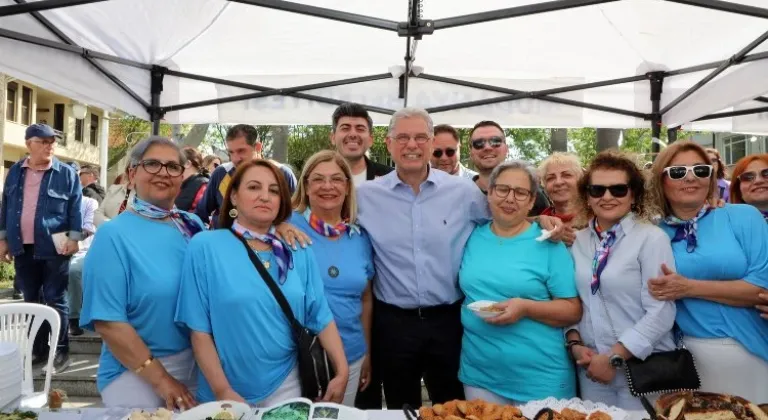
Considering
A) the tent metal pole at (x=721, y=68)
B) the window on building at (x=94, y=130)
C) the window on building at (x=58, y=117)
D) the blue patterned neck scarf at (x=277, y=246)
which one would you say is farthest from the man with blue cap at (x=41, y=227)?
the window on building at (x=94, y=130)

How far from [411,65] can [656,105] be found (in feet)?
8.01

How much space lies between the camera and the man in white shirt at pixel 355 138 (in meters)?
3.83

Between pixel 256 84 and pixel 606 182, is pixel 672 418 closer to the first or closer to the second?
pixel 606 182

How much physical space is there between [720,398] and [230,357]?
69.1 inches

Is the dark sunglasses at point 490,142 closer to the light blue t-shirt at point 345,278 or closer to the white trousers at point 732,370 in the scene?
the light blue t-shirt at point 345,278

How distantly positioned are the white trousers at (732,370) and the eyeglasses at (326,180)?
1846mm

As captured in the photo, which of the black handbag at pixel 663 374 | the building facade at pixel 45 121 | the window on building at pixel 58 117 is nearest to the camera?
the black handbag at pixel 663 374

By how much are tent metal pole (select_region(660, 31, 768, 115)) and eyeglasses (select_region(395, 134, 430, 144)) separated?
109 inches

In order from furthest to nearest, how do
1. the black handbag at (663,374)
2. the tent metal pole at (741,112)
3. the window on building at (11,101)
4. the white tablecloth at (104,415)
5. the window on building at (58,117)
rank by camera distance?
1. the window on building at (58,117)
2. the window on building at (11,101)
3. the tent metal pole at (741,112)
4. the black handbag at (663,374)
5. the white tablecloth at (104,415)

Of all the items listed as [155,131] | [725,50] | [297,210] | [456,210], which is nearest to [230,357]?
[297,210]

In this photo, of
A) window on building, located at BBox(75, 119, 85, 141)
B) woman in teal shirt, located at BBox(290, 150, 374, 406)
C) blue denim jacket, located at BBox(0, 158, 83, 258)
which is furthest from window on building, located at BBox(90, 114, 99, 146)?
woman in teal shirt, located at BBox(290, 150, 374, 406)

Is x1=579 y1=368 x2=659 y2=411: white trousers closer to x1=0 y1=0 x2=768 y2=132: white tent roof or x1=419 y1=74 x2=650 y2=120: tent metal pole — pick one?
x1=0 y1=0 x2=768 y2=132: white tent roof

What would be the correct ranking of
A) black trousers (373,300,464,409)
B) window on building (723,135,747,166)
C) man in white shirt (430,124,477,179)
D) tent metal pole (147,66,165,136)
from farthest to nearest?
window on building (723,135,747,166), tent metal pole (147,66,165,136), man in white shirt (430,124,477,179), black trousers (373,300,464,409)

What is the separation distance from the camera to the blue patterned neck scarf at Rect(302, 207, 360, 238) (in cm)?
283
